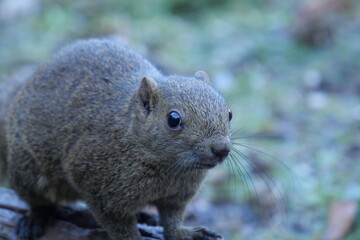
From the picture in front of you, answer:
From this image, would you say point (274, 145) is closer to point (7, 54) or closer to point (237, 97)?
point (237, 97)

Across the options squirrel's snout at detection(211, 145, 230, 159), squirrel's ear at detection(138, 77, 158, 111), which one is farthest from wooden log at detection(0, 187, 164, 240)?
squirrel's snout at detection(211, 145, 230, 159)

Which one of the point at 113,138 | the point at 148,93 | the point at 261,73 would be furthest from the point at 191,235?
the point at 261,73

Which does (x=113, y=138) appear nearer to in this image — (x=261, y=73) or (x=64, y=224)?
(x=64, y=224)

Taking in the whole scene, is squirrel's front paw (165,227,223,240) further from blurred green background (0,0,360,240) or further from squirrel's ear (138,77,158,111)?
squirrel's ear (138,77,158,111)

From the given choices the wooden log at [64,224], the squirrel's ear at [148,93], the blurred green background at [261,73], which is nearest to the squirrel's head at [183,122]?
the squirrel's ear at [148,93]

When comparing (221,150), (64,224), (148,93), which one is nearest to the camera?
(221,150)

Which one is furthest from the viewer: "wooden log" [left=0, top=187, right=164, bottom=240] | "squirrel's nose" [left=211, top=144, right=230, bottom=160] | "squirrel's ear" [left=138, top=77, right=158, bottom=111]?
"wooden log" [left=0, top=187, right=164, bottom=240]

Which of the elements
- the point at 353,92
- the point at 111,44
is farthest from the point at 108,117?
the point at 353,92
